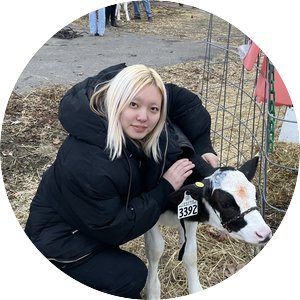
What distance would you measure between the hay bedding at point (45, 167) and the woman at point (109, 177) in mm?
504

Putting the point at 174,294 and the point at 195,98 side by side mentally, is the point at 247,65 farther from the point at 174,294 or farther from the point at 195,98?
the point at 174,294

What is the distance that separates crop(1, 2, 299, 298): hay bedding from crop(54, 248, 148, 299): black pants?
1.46ft

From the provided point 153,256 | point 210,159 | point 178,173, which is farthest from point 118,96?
point 153,256

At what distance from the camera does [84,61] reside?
5809 millimetres

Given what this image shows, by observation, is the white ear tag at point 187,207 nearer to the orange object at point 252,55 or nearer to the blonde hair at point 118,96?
the blonde hair at point 118,96

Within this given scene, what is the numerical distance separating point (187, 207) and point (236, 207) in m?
0.21

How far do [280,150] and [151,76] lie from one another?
1830 millimetres

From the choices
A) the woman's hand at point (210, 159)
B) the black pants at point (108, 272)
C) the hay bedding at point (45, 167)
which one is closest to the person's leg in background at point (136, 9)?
the hay bedding at point (45, 167)

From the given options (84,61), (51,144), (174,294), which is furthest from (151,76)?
(84,61)

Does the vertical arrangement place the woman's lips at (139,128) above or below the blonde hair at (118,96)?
below

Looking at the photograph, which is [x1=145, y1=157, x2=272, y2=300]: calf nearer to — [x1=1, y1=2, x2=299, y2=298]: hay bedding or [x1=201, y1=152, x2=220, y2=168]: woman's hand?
[x1=201, y1=152, x2=220, y2=168]: woman's hand

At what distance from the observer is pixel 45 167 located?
341 centimetres

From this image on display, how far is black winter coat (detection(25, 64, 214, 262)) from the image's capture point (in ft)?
5.85

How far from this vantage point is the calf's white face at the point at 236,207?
182cm
